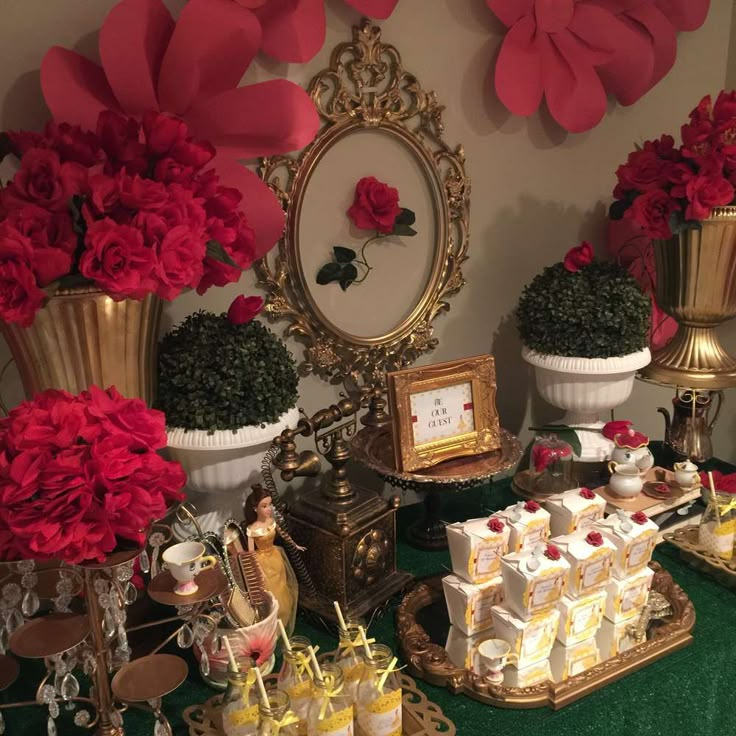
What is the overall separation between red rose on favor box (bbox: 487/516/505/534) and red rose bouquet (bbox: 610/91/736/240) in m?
0.71

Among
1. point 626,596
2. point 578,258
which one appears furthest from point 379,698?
point 578,258

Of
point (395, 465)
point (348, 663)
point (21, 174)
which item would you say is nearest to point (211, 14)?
point (21, 174)

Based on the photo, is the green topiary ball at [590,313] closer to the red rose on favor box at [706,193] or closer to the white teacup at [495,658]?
Answer: the red rose on favor box at [706,193]

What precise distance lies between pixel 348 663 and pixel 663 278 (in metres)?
1.08

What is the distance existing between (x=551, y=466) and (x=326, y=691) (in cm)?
70

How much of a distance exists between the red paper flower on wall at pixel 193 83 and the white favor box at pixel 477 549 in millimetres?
568

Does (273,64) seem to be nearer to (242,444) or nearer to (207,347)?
Result: (207,347)

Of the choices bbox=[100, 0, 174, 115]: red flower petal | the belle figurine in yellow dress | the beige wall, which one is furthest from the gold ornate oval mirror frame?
the belle figurine in yellow dress

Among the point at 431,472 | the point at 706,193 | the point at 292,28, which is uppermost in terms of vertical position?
the point at 292,28

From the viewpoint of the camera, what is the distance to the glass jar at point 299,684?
33.8 inches

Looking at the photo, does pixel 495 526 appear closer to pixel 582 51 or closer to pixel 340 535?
pixel 340 535

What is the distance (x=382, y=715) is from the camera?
86 cm

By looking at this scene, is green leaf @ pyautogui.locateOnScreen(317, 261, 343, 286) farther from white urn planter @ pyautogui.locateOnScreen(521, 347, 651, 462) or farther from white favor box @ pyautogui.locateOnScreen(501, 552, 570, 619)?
white favor box @ pyautogui.locateOnScreen(501, 552, 570, 619)

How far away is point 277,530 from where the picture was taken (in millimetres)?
1081
